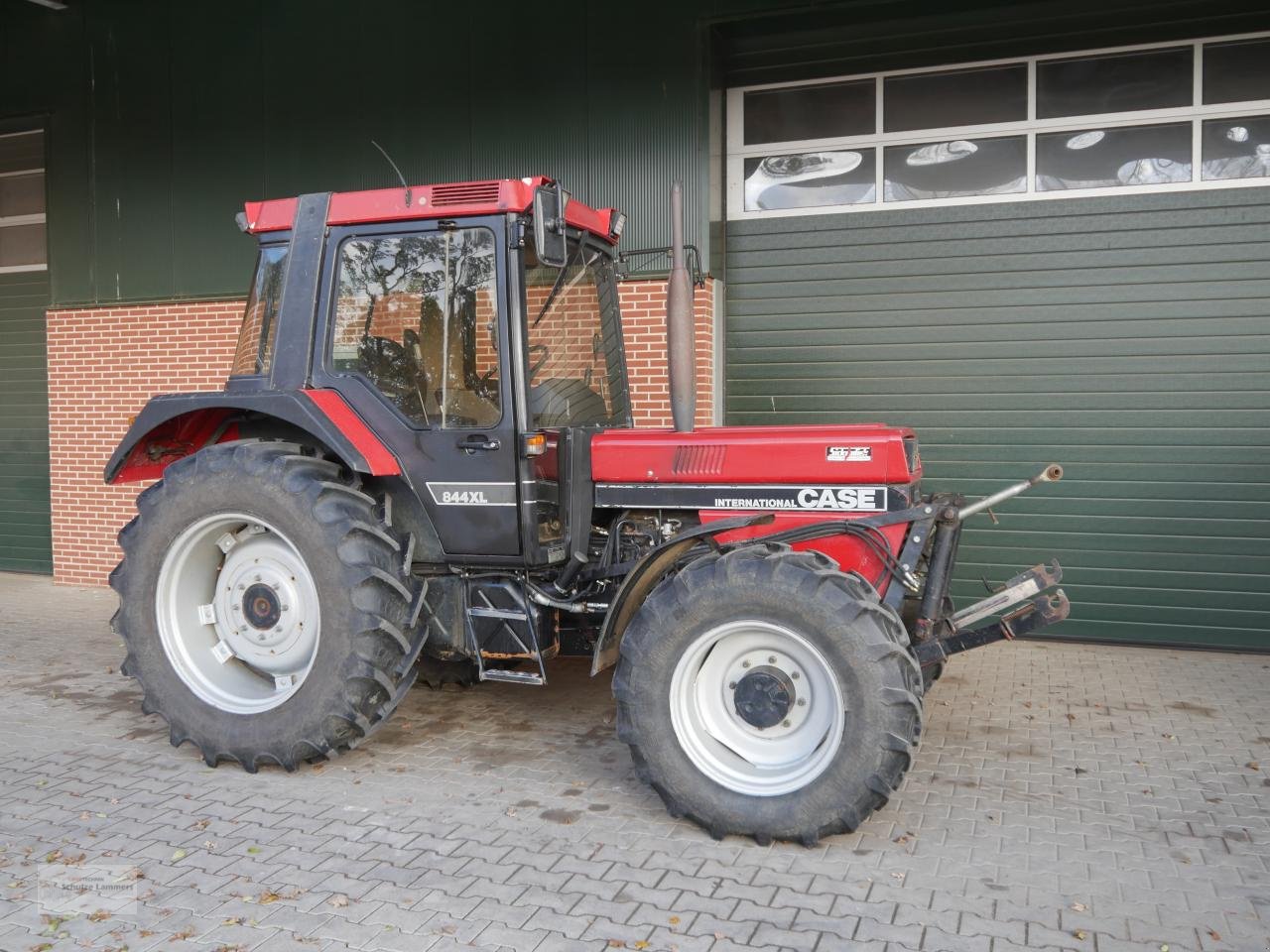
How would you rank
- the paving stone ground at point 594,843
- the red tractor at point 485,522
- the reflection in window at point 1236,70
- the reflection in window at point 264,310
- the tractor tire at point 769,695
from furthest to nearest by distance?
1. the reflection in window at point 1236,70
2. the reflection in window at point 264,310
3. the red tractor at point 485,522
4. the tractor tire at point 769,695
5. the paving stone ground at point 594,843

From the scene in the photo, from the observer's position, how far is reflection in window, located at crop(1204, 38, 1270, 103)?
23.5 ft

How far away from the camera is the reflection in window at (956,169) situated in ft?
25.1

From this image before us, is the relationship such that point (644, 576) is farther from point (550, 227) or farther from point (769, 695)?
point (550, 227)

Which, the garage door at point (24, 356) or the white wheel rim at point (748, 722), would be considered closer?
the white wheel rim at point (748, 722)

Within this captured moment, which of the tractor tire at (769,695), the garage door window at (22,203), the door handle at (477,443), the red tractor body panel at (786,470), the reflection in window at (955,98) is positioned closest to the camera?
the tractor tire at (769,695)

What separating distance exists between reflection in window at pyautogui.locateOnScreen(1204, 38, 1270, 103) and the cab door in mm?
5454

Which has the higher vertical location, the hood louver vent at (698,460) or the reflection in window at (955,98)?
the reflection in window at (955,98)

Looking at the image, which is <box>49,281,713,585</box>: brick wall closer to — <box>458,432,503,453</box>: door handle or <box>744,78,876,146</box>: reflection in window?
<box>744,78,876,146</box>: reflection in window

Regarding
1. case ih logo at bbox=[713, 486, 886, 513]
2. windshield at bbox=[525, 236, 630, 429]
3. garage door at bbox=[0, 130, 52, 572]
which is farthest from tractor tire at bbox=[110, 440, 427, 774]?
garage door at bbox=[0, 130, 52, 572]

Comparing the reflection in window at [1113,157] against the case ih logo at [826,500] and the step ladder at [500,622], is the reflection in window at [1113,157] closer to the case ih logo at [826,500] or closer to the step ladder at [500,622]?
the case ih logo at [826,500]

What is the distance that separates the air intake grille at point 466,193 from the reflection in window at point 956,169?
428 centimetres

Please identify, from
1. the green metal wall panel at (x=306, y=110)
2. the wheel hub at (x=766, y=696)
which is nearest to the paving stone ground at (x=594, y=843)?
the wheel hub at (x=766, y=696)

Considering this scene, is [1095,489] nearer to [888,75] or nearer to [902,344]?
[902,344]

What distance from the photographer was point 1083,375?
24.8ft
